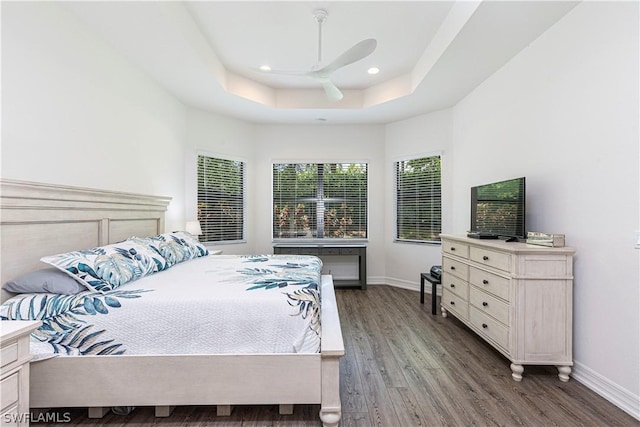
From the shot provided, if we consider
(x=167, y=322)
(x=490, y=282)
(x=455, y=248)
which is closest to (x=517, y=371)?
(x=490, y=282)

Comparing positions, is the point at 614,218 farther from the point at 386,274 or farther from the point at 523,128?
the point at 386,274

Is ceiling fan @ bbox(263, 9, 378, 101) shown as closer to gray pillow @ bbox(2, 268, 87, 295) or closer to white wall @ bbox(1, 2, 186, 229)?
white wall @ bbox(1, 2, 186, 229)

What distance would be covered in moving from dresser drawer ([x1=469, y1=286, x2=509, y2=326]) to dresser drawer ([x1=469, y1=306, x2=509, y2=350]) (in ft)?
0.13

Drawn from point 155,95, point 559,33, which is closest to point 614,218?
point 559,33

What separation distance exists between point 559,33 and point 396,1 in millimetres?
1286

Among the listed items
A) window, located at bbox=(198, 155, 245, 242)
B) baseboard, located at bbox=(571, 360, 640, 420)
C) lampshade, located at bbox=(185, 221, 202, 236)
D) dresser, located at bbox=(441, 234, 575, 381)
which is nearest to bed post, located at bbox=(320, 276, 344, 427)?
dresser, located at bbox=(441, 234, 575, 381)

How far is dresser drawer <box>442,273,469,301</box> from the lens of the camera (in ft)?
9.53

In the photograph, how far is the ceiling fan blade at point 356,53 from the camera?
2213mm

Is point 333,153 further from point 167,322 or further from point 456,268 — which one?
point 167,322

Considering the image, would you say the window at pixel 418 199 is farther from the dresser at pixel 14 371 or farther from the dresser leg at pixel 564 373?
the dresser at pixel 14 371

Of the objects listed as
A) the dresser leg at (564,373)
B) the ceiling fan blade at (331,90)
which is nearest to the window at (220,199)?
the ceiling fan blade at (331,90)

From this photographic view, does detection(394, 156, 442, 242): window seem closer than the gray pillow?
No

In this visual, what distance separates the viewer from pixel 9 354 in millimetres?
1313

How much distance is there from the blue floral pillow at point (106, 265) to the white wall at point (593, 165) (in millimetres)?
3147
